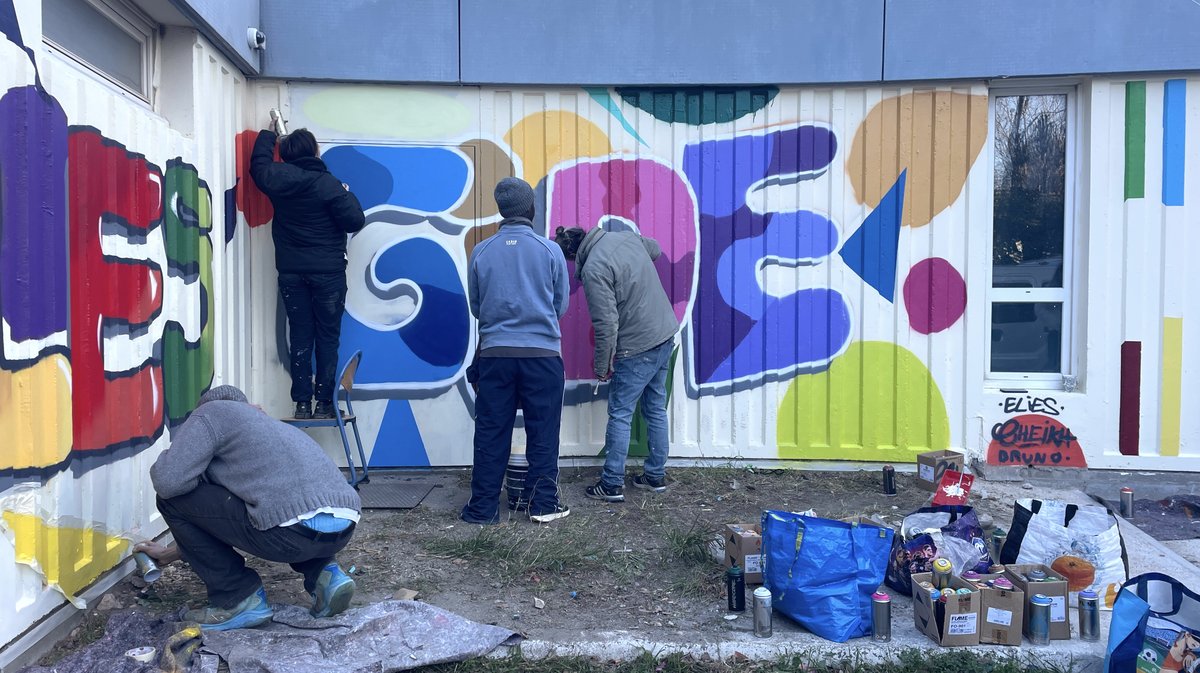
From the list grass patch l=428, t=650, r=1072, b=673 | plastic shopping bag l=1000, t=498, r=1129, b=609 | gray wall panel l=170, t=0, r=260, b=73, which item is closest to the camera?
grass patch l=428, t=650, r=1072, b=673

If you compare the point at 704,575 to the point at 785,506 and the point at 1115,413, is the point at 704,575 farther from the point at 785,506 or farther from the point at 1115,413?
the point at 1115,413

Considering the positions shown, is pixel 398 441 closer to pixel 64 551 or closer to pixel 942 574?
pixel 64 551

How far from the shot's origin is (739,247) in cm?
667

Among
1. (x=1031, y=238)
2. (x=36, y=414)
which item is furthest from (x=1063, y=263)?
(x=36, y=414)

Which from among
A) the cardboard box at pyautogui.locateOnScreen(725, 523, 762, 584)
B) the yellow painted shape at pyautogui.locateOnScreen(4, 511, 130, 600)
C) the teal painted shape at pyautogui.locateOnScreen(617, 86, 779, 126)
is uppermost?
the teal painted shape at pyautogui.locateOnScreen(617, 86, 779, 126)

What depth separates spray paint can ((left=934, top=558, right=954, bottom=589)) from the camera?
4039 mm

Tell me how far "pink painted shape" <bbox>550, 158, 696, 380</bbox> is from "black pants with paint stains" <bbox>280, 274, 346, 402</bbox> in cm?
165

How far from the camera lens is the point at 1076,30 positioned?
626 centimetres

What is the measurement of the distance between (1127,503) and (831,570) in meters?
3.17

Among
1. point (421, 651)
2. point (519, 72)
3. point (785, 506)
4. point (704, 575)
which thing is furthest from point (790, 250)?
point (421, 651)

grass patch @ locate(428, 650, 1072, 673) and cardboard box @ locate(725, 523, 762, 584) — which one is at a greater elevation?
cardboard box @ locate(725, 523, 762, 584)

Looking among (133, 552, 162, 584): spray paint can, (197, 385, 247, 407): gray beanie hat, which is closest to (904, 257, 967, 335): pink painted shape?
(197, 385, 247, 407): gray beanie hat

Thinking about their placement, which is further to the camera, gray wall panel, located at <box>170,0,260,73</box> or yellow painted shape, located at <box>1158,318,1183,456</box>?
yellow painted shape, located at <box>1158,318,1183,456</box>

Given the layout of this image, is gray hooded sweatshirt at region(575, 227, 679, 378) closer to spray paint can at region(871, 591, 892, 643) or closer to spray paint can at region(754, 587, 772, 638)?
spray paint can at region(754, 587, 772, 638)
